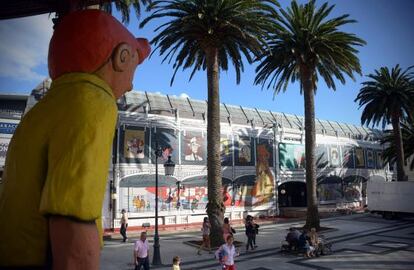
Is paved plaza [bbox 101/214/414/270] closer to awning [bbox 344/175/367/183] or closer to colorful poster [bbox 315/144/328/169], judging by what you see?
colorful poster [bbox 315/144/328/169]

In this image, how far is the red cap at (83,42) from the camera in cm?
215

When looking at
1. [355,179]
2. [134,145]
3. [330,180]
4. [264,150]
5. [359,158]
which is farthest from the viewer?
[359,158]

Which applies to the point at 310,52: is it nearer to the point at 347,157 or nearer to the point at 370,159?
the point at 347,157

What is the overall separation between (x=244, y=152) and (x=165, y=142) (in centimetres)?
819

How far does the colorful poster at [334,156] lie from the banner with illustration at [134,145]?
22.9 meters

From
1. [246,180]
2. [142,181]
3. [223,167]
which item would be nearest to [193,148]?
[223,167]

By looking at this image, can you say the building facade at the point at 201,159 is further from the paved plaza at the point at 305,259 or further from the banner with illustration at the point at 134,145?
the paved plaza at the point at 305,259

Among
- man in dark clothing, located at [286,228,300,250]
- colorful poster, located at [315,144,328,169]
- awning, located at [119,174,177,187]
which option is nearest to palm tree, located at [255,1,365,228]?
man in dark clothing, located at [286,228,300,250]

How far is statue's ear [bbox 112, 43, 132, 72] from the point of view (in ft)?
7.44

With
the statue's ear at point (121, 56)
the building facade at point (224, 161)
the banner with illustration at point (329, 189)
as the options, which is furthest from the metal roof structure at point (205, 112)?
the statue's ear at point (121, 56)

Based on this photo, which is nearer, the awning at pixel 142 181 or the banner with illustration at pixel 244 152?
the awning at pixel 142 181

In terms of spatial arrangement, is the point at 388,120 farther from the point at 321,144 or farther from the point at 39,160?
the point at 39,160

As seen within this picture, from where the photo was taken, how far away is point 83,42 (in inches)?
84.5

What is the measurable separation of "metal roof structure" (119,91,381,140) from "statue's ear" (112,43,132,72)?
24.5 metres
